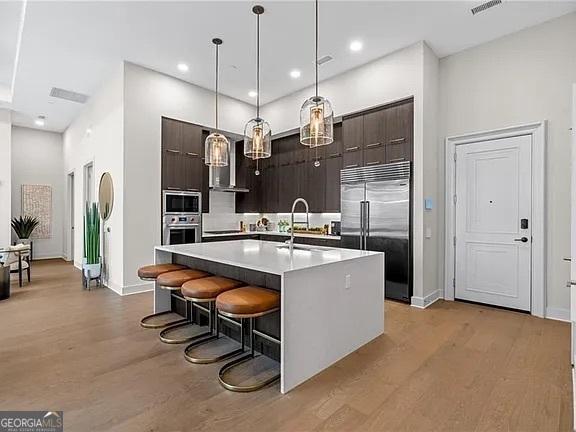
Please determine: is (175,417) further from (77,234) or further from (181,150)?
(77,234)

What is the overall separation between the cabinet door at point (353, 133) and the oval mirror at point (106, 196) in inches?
154

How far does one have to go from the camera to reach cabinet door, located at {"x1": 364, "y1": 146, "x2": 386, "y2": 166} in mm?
4660

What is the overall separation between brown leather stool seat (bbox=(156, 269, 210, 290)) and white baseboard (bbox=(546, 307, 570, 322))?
13.2 ft

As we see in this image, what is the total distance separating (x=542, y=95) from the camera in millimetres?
3785

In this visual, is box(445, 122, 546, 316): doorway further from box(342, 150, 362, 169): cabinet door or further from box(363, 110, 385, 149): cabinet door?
box(342, 150, 362, 169): cabinet door

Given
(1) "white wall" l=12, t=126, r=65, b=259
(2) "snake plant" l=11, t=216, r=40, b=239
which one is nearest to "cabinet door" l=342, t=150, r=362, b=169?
(2) "snake plant" l=11, t=216, r=40, b=239

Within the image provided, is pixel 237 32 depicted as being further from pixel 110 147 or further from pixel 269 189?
pixel 269 189

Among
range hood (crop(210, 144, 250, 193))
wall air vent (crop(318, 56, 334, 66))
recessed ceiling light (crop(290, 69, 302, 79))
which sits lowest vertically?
range hood (crop(210, 144, 250, 193))

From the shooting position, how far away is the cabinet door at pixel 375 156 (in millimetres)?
4660

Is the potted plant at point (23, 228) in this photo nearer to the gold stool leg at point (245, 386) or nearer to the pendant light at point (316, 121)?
the gold stool leg at point (245, 386)

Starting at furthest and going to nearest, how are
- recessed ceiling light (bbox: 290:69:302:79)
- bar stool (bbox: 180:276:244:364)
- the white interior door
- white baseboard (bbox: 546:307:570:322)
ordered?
recessed ceiling light (bbox: 290:69:302:79)
the white interior door
white baseboard (bbox: 546:307:570:322)
bar stool (bbox: 180:276:244:364)

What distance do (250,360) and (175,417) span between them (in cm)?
81

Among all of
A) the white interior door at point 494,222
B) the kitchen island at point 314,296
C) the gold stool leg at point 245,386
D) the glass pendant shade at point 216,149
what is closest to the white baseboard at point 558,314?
the white interior door at point 494,222

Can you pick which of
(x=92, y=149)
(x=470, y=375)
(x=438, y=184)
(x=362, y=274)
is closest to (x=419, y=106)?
(x=438, y=184)
